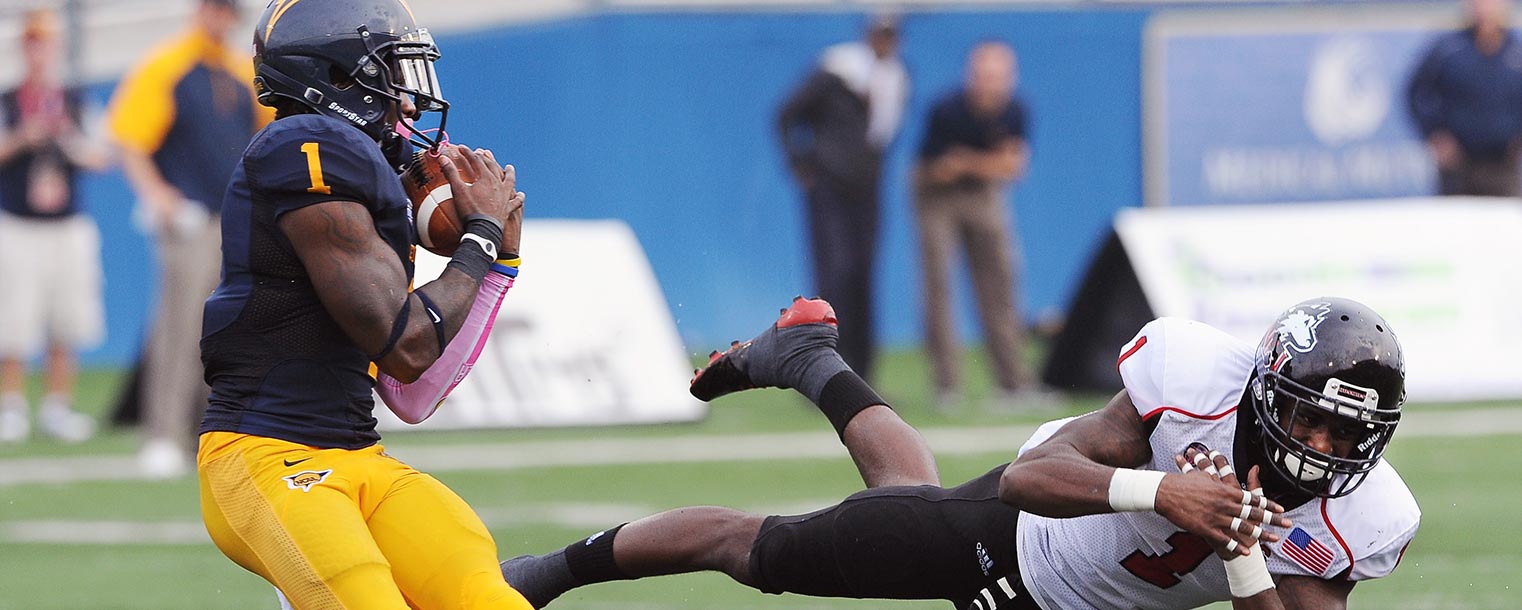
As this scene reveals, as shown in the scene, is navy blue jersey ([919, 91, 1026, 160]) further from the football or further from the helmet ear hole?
the helmet ear hole

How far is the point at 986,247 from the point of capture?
1211 cm

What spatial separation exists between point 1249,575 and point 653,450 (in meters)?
6.44

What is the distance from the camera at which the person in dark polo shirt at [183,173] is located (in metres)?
9.45

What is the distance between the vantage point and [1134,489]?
373cm

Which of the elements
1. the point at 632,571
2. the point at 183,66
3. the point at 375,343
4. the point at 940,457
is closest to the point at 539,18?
the point at 183,66

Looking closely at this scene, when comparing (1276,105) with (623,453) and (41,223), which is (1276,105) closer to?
(623,453)

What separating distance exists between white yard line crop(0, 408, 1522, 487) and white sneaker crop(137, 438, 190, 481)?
0.07 metres

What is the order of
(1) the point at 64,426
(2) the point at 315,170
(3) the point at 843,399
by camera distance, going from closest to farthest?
(2) the point at 315,170 → (3) the point at 843,399 → (1) the point at 64,426

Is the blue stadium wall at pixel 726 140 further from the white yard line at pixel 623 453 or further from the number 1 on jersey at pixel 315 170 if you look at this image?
the number 1 on jersey at pixel 315 170

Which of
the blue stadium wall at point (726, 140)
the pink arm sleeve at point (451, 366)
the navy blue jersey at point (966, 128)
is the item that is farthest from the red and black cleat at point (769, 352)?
the blue stadium wall at point (726, 140)

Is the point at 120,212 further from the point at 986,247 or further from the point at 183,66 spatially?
the point at 986,247

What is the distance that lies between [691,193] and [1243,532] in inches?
418

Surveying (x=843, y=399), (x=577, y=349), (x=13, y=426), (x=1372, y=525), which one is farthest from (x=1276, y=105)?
(x=1372, y=525)

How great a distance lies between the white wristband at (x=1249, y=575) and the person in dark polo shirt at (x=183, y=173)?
6.56 metres
